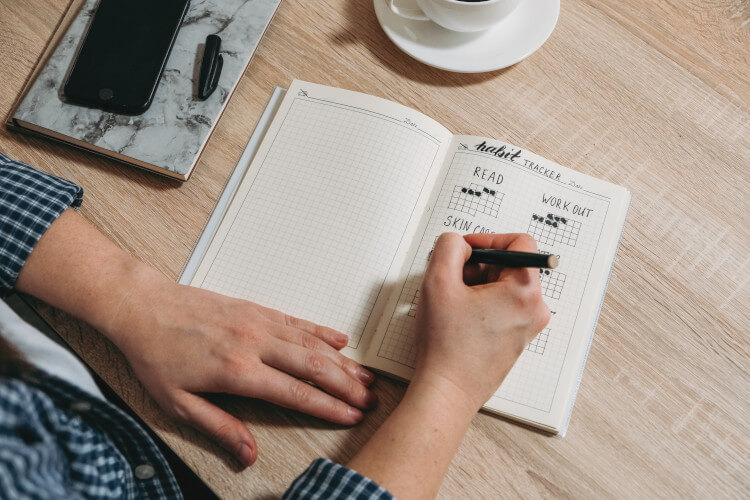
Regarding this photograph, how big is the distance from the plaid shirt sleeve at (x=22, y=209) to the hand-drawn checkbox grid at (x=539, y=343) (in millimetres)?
571

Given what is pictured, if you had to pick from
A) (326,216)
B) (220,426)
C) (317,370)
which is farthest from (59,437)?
(326,216)

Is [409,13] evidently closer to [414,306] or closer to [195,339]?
[414,306]

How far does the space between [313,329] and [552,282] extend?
0.94 ft

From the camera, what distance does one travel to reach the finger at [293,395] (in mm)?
583

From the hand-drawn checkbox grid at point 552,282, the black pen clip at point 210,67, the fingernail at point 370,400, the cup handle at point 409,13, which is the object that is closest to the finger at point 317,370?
the fingernail at point 370,400

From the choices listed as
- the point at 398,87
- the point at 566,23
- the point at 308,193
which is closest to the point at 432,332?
the point at 308,193

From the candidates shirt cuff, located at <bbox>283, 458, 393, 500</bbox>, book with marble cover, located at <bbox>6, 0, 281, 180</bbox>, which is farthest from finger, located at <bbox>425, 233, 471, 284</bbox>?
book with marble cover, located at <bbox>6, 0, 281, 180</bbox>

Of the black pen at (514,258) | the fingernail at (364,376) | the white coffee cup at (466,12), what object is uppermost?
the white coffee cup at (466,12)

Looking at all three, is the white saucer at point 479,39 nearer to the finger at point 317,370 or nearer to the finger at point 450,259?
the finger at point 450,259

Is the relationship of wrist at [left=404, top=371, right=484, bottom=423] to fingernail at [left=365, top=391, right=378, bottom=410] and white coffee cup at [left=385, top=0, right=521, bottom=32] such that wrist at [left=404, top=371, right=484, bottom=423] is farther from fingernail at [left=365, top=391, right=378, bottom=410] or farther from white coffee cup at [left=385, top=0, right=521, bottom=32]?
white coffee cup at [left=385, top=0, right=521, bottom=32]

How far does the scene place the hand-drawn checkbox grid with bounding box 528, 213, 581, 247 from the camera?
669 mm

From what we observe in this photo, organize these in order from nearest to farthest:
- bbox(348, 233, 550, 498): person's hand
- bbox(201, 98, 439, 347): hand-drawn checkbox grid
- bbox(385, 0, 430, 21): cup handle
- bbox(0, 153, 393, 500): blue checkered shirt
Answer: bbox(0, 153, 393, 500): blue checkered shirt → bbox(348, 233, 550, 498): person's hand → bbox(201, 98, 439, 347): hand-drawn checkbox grid → bbox(385, 0, 430, 21): cup handle

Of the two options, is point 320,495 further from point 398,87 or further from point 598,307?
point 398,87

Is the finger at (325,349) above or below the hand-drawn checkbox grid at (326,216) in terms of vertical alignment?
below
